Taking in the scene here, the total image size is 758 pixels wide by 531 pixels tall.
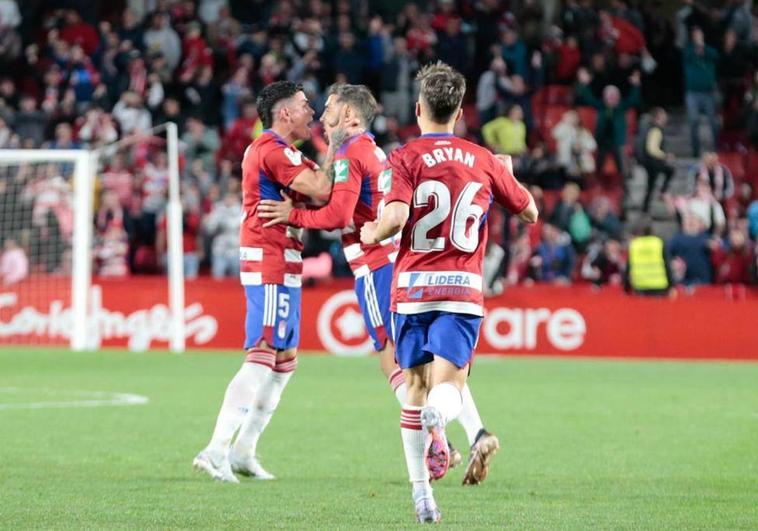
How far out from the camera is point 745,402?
1525cm

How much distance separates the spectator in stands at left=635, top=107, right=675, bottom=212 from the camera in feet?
87.6

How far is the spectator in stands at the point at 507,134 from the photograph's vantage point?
26.4 meters

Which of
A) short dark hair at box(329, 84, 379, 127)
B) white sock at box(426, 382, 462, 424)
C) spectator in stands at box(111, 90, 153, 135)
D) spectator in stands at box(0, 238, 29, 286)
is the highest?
spectator in stands at box(111, 90, 153, 135)

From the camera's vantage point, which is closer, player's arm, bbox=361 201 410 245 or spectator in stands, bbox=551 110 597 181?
player's arm, bbox=361 201 410 245

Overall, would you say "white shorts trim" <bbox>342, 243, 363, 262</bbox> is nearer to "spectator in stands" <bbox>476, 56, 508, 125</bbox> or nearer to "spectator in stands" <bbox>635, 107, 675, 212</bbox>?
"spectator in stands" <bbox>635, 107, 675, 212</bbox>

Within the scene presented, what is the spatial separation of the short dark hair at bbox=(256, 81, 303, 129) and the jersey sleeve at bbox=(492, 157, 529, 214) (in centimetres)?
202

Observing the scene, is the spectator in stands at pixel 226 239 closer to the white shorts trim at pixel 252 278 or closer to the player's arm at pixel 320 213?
the white shorts trim at pixel 252 278

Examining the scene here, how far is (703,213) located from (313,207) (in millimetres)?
16431

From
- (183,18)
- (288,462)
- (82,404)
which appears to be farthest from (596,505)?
(183,18)

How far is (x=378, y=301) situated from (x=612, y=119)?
18.1m

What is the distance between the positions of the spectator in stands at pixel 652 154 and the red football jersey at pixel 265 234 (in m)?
18.1

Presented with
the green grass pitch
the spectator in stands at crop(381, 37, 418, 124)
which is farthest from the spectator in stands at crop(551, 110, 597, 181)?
the green grass pitch

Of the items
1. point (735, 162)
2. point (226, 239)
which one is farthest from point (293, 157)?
point (735, 162)

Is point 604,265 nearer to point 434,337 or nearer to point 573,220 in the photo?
point 573,220
